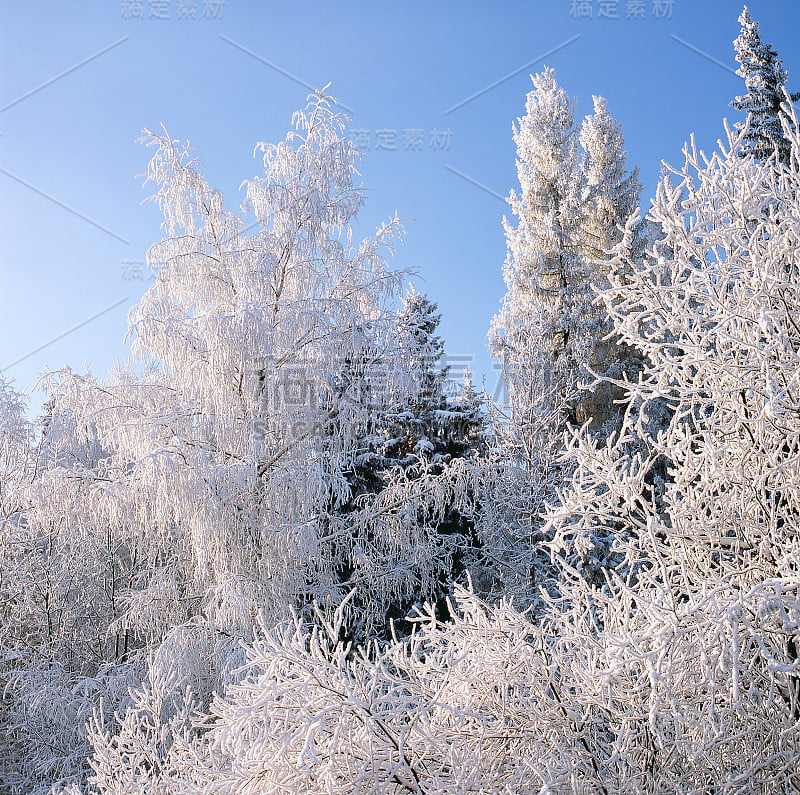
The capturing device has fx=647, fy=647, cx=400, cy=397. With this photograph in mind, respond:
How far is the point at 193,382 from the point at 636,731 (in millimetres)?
5893

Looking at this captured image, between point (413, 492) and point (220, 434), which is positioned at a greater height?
point (220, 434)

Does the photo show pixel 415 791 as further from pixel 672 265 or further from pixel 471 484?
pixel 471 484

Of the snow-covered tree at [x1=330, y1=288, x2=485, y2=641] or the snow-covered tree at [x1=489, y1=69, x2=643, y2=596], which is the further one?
the snow-covered tree at [x1=489, y1=69, x2=643, y2=596]

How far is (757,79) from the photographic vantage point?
12727 millimetres

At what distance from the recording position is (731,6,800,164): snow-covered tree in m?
12.4

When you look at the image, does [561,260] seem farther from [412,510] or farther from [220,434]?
[220,434]

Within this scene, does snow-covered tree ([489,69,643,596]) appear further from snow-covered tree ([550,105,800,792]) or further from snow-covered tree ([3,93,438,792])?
snow-covered tree ([550,105,800,792])

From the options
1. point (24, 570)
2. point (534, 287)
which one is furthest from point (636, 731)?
point (534, 287)

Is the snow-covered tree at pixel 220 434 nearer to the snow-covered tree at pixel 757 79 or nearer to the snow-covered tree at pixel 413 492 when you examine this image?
the snow-covered tree at pixel 413 492

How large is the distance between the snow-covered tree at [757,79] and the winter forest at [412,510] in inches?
2.6

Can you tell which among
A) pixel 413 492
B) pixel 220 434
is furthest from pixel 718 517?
pixel 413 492

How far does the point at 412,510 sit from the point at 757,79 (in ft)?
36.6

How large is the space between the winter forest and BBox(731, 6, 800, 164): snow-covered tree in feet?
0.22

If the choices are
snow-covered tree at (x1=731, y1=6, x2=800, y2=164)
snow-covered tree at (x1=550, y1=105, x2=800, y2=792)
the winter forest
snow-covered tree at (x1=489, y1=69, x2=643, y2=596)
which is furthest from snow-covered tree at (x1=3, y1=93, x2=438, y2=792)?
snow-covered tree at (x1=731, y1=6, x2=800, y2=164)
